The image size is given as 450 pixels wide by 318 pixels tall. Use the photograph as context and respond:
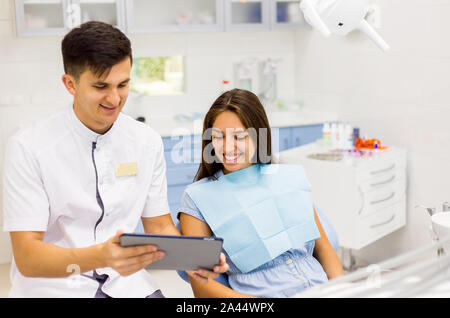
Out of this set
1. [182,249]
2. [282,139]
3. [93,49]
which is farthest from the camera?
[282,139]

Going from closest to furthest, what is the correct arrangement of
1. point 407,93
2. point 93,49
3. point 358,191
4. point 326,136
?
point 93,49 < point 358,191 < point 407,93 < point 326,136

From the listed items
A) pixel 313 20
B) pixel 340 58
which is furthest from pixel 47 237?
pixel 340 58

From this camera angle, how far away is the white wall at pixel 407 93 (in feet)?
9.84

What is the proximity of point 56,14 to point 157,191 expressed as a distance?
82.0 inches

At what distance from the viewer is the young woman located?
1569 millimetres

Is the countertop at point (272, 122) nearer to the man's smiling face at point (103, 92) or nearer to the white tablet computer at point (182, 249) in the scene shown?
the man's smiling face at point (103, 92)

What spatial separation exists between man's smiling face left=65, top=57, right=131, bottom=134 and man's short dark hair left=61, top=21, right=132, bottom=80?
0.05 ft

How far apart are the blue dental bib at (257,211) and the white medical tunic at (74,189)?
20 cm

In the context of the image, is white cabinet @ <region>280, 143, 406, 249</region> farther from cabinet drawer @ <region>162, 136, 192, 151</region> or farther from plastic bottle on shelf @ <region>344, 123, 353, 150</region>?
cabinet drawer @ <region>162, 136, 192, 151</region>

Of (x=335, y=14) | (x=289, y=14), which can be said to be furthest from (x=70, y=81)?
(x=289, y=14)

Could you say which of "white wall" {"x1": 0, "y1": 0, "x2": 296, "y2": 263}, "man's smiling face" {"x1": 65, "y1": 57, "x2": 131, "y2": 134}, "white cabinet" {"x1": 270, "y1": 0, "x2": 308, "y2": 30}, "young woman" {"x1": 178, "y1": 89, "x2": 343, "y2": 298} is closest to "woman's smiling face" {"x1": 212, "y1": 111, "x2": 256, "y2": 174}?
"young woman" {"x1": 178, "y1": 89, "x2": 343, "y2": 298}

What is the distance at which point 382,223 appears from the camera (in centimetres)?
310

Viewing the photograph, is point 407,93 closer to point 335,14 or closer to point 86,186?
point 335,14

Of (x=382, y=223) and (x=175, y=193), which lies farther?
(x=175, y=193)
